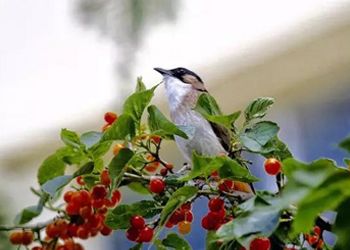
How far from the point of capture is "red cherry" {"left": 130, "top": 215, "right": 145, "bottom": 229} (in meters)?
0.63

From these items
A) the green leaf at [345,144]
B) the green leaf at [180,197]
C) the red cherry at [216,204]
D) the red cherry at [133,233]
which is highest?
the green leaf at [345,144]

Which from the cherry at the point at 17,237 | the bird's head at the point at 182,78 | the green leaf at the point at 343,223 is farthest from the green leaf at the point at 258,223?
the bird's head at the point at 182,78

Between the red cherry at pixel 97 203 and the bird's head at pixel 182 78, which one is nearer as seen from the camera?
the red cherry at pixel 97 203

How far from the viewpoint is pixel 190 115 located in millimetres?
1199

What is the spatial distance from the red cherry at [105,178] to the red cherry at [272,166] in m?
0.12

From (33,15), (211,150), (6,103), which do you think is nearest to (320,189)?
(211,150)

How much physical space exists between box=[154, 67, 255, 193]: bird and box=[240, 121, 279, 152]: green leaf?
13.4 inches

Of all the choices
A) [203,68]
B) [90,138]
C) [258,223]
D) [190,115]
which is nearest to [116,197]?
[90,138]

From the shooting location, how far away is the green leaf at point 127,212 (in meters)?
0.62

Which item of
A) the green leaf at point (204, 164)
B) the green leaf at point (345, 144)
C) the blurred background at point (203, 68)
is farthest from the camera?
the blurred background at point (203, 68)

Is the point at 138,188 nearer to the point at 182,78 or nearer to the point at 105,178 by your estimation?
the point at 105,178

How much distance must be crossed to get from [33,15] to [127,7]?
1801 millimetres

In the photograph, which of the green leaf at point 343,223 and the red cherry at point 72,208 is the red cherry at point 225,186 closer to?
the red cherry at point 72,208

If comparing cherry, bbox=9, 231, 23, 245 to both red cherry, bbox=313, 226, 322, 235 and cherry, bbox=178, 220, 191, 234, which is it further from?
red cherry, bbox=313, 226, 322, 235
